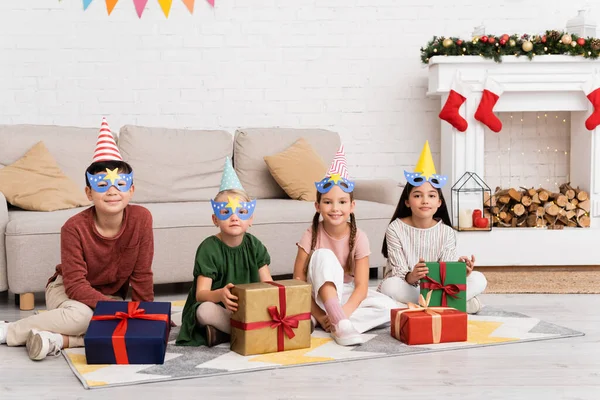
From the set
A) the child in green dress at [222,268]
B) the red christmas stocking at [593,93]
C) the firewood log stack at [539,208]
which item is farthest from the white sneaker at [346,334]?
the red christmas stocking at [593,93]

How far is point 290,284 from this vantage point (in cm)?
252

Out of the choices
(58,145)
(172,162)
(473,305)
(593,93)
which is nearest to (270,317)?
(473,305)

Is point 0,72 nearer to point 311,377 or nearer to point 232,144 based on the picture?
point 232,144

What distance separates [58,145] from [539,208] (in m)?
2.80

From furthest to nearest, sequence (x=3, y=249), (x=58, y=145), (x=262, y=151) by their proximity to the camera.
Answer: (x=262, y=151) → (x=58, y=145) → (x=3, y=249)

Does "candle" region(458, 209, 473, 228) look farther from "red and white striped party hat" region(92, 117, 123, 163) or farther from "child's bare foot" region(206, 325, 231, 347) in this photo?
"red and white striped party hat" region(92, 117, 123, 163)

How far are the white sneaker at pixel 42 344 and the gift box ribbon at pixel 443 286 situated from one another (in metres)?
1.33

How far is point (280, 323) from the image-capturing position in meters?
2.48

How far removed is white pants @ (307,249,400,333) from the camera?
270 cm

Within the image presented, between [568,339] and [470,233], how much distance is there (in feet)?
5.73

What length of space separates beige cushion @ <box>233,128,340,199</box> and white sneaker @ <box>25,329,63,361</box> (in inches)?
73.3

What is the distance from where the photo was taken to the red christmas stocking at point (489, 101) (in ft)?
14.5

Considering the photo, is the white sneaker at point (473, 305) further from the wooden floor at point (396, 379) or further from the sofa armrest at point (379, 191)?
the sofa armrest at point (379, 191)

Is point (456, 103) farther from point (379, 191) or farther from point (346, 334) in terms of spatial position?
point (346, 334)
